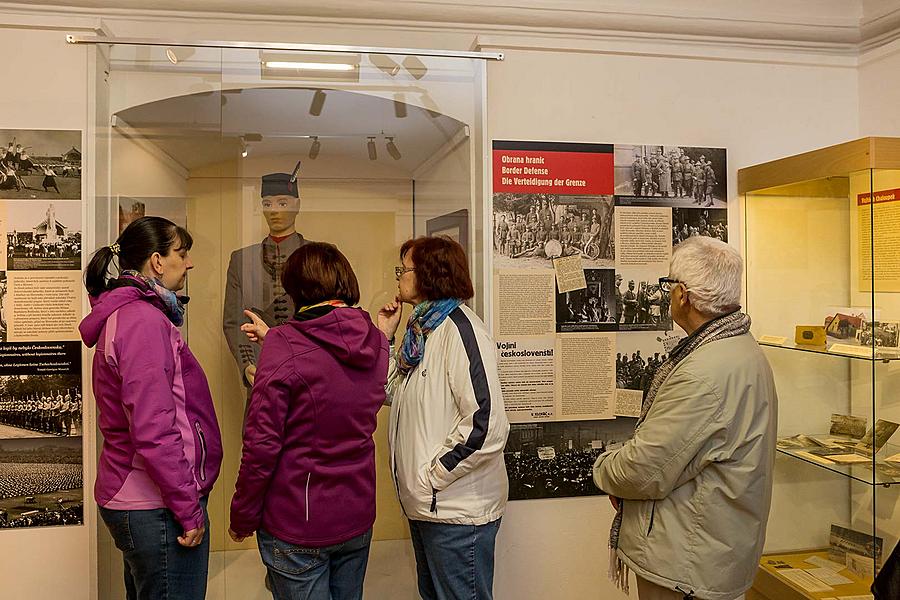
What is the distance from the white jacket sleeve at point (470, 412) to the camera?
2.16 meters

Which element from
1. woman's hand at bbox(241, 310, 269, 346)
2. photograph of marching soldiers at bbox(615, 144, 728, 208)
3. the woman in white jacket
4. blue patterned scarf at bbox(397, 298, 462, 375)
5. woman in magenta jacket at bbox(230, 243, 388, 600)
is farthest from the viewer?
photograph of marching soldiers at bbox(615, 144, 728, 208)

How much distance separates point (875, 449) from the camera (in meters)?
2.67

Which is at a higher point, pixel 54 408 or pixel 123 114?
pixel 123 114

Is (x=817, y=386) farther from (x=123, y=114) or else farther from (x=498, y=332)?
(x=123, y=114)

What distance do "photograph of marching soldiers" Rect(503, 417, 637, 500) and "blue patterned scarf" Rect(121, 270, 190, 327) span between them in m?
1.33

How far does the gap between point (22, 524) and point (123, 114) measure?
4.73ft

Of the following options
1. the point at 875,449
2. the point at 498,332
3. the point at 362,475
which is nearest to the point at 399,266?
the point at 498,332

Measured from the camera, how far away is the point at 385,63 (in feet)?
8.95

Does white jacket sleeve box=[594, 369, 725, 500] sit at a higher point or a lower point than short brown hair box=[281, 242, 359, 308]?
lower

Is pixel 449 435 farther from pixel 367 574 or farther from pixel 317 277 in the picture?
pixel 367 574

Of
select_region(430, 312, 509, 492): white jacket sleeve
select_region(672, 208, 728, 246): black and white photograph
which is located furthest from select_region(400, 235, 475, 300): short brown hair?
select_region(672, 208, 728, 246): black and white photograph

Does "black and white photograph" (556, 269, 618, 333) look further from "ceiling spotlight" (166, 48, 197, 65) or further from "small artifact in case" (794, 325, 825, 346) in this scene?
"ceiling spotlight" (166, 48, 197, 65)

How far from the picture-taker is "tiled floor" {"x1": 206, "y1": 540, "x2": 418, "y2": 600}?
8.47ft

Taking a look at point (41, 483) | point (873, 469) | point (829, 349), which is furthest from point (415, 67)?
point (873, 469)
